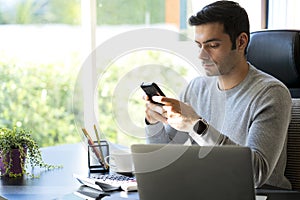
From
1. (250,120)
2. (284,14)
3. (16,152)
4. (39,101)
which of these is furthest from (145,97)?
(284,14)

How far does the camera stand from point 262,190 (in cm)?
167

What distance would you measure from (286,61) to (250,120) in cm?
43

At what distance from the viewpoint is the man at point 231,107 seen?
170 cm

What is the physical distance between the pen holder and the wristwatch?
0.41 meters

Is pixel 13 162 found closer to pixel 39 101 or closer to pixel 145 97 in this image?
pixel 145 97

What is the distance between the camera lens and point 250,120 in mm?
1863

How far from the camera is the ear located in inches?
77.2

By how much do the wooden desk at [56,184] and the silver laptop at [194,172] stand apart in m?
0.21

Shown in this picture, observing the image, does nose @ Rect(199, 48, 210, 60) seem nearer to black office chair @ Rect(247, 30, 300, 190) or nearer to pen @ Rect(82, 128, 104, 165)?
black office chair @ Rect(247, 30, 300, 190)

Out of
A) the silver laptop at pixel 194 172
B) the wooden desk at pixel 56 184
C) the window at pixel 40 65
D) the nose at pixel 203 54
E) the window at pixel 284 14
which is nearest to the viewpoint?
the silver laptop at pixel 194 172

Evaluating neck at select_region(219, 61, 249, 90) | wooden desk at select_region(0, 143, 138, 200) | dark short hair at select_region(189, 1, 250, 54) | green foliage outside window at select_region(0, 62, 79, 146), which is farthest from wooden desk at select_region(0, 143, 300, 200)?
green foliage outside window at select_region(0, 62, 79, 146)

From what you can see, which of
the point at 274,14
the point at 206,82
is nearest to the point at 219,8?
the point at 206,82

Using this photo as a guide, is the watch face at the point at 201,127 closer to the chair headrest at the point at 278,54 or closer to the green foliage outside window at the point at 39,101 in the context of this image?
the chair headrest at the point at 278,54

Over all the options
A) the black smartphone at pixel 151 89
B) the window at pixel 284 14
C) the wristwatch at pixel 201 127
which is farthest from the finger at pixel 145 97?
the window at pixel 284 14
